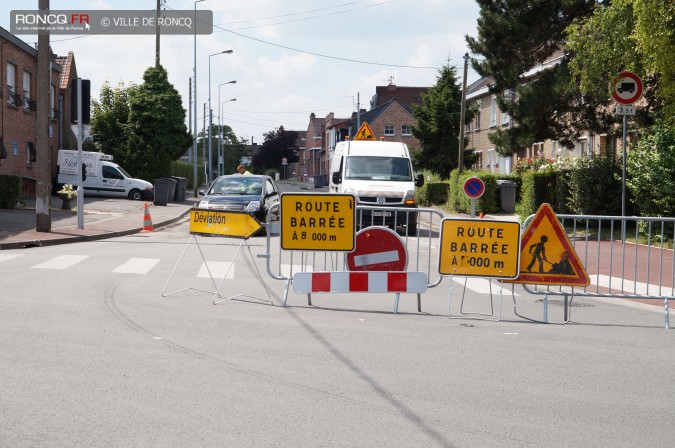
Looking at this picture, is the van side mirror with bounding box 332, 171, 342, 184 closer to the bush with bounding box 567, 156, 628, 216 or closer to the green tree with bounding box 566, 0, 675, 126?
the bush with bounding box 567, 156, 628, 216

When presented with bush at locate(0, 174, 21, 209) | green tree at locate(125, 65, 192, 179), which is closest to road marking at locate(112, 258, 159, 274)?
bush at locate(0, 174, 21, 209)

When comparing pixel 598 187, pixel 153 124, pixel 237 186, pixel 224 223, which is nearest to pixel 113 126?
pixel 153 124

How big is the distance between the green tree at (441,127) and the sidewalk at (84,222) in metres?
19.6

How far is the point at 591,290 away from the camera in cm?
1242

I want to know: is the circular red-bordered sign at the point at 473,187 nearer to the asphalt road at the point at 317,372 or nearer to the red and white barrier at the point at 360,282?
the asphalt road at the point at 317,372

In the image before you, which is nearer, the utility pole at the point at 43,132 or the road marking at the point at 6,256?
the road marking at the point at 6,256

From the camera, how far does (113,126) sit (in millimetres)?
46281

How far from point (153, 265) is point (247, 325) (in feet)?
19.2

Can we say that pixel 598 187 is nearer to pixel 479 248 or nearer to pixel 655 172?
pixel 655 172

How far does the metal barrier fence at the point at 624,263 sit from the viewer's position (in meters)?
10.4

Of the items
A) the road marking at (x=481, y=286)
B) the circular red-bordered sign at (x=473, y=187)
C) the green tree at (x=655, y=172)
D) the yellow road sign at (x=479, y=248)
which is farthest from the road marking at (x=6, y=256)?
the green tree at (x=655, y=172)

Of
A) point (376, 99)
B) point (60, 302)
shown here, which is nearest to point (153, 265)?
point (60, 302)

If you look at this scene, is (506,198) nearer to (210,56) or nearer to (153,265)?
(153,265)

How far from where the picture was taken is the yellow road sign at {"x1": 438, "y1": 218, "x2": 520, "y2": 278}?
9.98m
